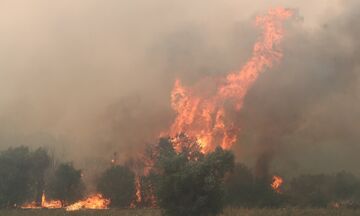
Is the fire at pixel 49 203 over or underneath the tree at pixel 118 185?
underneath

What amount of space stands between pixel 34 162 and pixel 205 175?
282ft

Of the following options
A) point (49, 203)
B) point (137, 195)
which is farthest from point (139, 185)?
point (49, 203)

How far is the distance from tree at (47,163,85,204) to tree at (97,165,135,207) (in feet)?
26.9

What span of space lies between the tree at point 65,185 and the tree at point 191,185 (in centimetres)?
7939

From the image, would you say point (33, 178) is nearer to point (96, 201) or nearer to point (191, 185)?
point (96, 201)

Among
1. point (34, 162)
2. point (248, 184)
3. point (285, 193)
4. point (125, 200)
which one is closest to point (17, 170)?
point (34, 162)

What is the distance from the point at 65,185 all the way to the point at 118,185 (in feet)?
53.4

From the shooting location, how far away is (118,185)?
372ft

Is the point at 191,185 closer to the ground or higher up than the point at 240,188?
closer to the ground

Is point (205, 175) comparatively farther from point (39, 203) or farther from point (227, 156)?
point (39, 203)

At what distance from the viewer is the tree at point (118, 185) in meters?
111

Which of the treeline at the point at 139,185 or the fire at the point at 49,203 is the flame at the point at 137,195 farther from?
the fire at the point at 49,203

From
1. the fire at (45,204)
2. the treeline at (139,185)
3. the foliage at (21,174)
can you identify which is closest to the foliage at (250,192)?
the treeline at (139,185)

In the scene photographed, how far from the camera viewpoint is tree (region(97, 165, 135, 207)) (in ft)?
364
